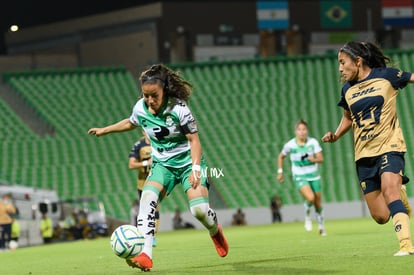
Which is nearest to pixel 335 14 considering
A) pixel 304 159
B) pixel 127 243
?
pixel 304 159

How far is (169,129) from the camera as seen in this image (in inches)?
461

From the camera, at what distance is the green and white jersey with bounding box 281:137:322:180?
2331 cm

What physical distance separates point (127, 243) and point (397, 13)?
47.9 m

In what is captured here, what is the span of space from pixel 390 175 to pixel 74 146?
1378 inches

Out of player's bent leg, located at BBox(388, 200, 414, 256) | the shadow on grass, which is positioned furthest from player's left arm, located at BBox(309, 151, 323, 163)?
player's bent leg, located at BBox(388, 200, 414, 256)

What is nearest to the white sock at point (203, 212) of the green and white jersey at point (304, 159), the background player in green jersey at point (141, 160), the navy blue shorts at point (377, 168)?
the navy blue shorts at point (377, 168)

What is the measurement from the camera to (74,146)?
45312 mm

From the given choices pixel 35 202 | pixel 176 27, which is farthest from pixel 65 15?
pixel 35 202

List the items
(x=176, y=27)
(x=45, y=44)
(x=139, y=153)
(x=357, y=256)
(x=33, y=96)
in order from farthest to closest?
(x=45, y=44) → (x=176, y=27) → (x=33, y=96) → (x=139, y=153) → (x=357, y=256)

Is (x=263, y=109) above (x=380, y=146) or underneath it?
above

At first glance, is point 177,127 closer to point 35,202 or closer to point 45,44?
point 35,202

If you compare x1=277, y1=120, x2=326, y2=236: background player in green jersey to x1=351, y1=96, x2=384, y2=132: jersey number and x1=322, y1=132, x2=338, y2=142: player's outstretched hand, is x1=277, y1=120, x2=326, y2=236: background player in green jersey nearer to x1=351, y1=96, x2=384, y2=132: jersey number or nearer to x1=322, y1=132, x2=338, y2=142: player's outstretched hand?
x1=322, y1=132, x2=338, y2=142: player's outstretched hand

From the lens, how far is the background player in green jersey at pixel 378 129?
1125 cm

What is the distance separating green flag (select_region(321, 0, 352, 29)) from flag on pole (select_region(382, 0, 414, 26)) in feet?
7.05
